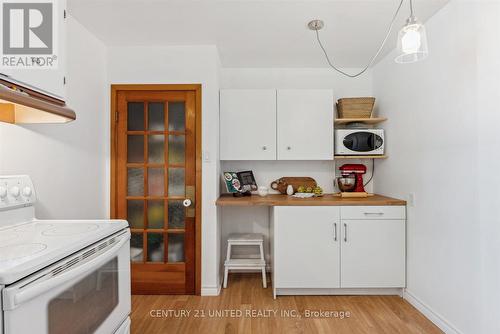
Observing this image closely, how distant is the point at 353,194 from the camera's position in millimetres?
2805

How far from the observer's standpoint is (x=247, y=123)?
2838 millimetres

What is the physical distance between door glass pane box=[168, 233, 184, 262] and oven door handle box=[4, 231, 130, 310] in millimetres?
1396

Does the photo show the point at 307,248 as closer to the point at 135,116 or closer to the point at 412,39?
the point at 412,39

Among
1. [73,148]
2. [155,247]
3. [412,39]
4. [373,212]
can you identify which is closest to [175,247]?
[155,247]

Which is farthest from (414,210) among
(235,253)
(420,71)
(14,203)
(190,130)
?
(14,203)

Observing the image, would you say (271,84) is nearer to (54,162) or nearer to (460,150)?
(460,150)

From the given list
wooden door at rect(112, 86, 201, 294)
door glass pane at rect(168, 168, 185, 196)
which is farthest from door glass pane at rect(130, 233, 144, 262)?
door glass pane at rect(168, 168, 185, 196)

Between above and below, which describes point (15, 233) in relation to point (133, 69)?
below

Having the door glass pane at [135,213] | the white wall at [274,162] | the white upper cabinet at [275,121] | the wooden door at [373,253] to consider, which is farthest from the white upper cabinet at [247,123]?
the wooden door at [373,253]

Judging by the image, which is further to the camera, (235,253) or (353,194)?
(235,253)

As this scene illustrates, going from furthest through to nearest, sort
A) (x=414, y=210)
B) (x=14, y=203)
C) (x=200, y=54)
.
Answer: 1. (x=200, y=54)
2. (x=414, y=210)
3. (x=14, y=203)

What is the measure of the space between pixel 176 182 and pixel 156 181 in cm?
19

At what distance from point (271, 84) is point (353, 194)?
4.92ft

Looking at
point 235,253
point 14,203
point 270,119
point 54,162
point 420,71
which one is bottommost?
point 235,253
